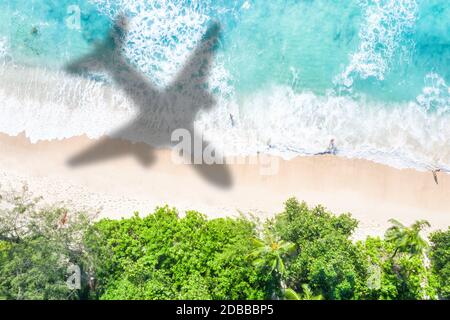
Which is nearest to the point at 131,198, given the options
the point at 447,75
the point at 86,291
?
the point at 86,291

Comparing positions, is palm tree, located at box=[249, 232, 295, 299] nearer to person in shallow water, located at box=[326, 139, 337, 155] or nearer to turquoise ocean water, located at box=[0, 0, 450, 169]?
turquoise ocean water, located at box=[0, 0, 450, 169]

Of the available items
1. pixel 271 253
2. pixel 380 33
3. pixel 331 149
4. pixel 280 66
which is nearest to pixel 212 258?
pixel 271 253

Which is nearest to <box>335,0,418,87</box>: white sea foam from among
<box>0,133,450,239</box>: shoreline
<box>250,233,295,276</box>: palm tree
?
<box>0,133,450,239</box>: shoreline

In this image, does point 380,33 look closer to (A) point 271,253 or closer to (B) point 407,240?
(B) point 407,240

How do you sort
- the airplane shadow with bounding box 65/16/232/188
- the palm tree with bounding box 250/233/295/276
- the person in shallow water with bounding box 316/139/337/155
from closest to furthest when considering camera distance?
the palm tree with bounding box 250/233/295/276 → the airplane shadow with bounding box 65/16/232/188 → the person in shallow water with bounding box 316/139/337/155

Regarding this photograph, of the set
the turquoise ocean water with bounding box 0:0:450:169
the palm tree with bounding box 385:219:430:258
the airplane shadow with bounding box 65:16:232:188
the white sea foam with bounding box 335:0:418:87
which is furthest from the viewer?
the white sea foam with bounding box 335:0:418:87

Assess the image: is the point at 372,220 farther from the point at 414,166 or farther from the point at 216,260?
the point at 216,260

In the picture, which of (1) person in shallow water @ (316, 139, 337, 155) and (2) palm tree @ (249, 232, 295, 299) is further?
(1) person in shallow water @ (316, 139, 337, 155)

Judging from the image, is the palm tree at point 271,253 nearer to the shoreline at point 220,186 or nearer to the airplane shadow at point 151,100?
the shoreline at point 220,186
